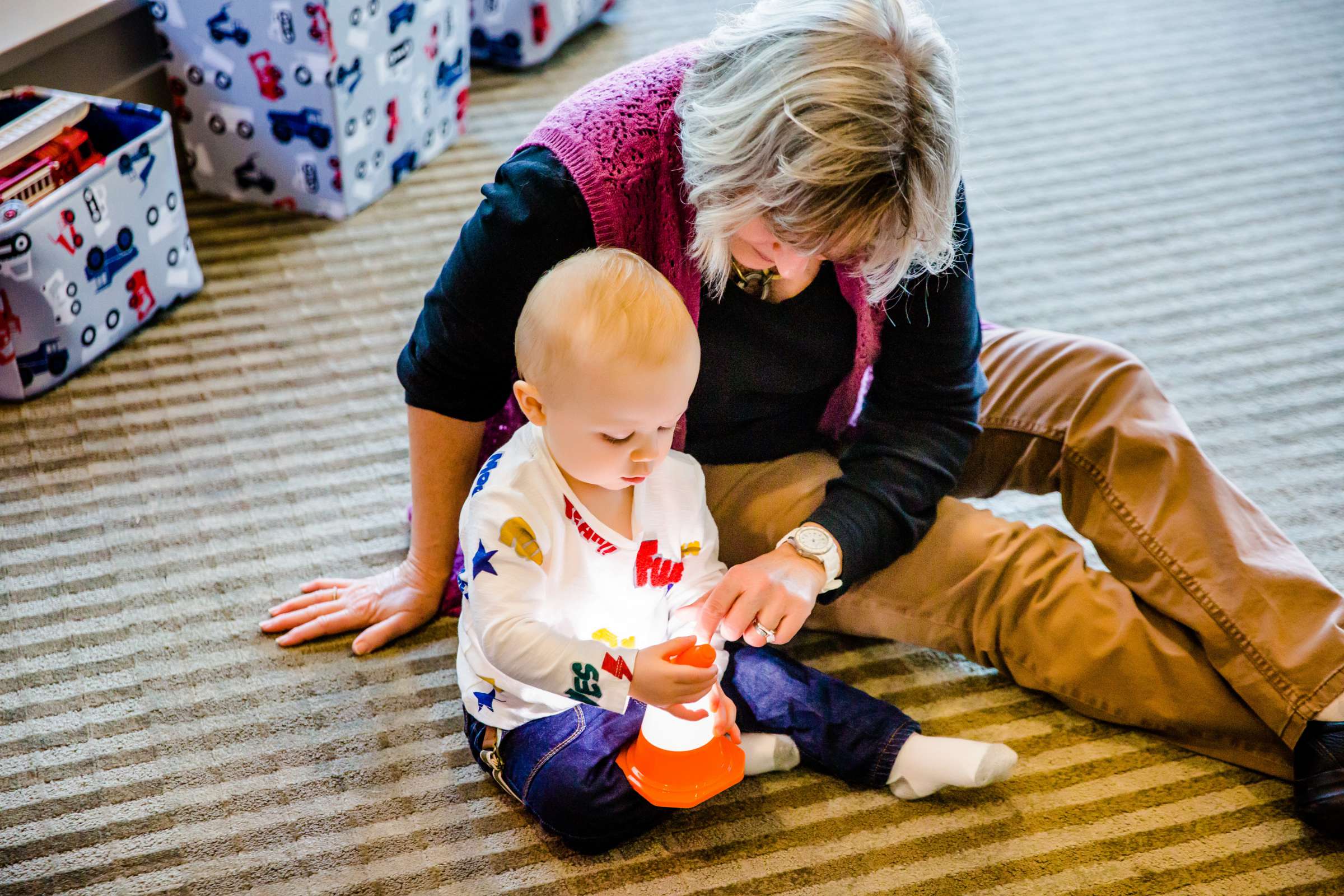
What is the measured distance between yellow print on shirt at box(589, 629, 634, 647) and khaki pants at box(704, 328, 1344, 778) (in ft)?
0.64

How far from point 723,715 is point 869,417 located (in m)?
0.35

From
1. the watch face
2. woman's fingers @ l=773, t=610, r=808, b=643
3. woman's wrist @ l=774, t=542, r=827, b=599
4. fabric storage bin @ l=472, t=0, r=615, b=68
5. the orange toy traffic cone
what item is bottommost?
the orange toy traffic cone

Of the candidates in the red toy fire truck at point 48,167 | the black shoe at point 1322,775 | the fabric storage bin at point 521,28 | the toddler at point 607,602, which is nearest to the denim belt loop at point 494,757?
the toddler at point 607,602

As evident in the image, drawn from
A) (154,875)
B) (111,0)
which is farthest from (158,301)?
(154,875)

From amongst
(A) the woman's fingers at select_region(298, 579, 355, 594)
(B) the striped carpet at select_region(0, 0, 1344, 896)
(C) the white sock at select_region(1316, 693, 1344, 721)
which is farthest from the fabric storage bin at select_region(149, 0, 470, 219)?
(C) the white sock at select_region(1316, 693, 1344, 721)

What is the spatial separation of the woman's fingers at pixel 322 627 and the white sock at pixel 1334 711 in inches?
37.3

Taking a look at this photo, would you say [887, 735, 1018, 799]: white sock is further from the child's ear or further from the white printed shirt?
the child's ear

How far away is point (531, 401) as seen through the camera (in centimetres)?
97

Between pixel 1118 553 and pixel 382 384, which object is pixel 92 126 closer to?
pixel 382 384

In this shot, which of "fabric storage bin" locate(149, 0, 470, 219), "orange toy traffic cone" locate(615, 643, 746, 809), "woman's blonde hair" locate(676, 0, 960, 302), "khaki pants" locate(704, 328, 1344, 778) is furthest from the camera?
"fabric storage bin" locate(149, 0, 470, 219)

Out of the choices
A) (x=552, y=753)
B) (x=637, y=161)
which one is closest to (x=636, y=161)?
(x=637, y=161)

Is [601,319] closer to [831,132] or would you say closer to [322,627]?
[831,132]

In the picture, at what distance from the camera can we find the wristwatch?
109cm

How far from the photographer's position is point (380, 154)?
75.9 inches
